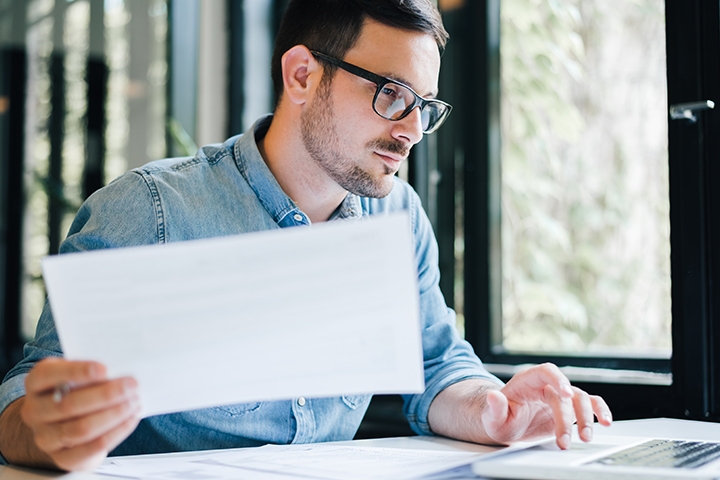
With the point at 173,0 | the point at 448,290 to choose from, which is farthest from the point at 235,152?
the point at 173,0

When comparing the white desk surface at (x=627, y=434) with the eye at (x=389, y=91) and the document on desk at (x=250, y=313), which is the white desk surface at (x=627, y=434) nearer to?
the document on desk at (x=250, y=313)

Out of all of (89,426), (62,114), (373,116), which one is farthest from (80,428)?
(62,114)

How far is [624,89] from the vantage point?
5.81ft

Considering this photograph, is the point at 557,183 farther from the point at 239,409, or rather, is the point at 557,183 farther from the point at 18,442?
the point at 18,442

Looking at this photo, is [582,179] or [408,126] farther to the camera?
[582,179]

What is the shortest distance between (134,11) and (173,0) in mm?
135

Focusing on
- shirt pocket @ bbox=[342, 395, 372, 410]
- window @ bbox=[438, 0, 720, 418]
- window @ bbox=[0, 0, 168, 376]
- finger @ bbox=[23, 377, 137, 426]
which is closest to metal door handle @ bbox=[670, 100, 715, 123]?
window @ bbox=[438, 0, 720, 418]

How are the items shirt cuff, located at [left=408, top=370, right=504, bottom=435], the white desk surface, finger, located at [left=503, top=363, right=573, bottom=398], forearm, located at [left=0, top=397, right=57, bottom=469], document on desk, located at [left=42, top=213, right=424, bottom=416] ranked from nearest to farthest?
document on desk, located at [left=42, top=213, right=424, bottom=416] → forearm, located at [left=0, top=397, right=57, bottom=469] → finger, located at [left=503, top=363, right=573, bottom=398] → the white desk surface → shirt cuff, located at [left=408, top=370, right=504, bottom=435]

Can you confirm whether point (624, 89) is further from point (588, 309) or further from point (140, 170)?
point (140, 170)

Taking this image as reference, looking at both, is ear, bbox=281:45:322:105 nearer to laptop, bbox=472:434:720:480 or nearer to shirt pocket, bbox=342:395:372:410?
shirt pocket, bbox=342:395:372:410

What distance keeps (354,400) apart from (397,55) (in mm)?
602

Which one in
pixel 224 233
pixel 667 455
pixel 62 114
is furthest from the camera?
pixel 62 114

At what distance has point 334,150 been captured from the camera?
4.34 feet

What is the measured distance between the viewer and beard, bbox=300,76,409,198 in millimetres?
1298
